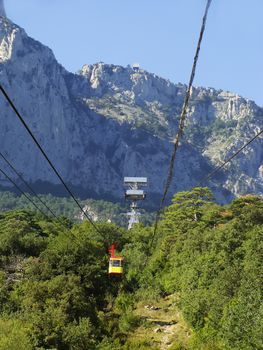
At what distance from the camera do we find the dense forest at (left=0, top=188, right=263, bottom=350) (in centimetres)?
3709

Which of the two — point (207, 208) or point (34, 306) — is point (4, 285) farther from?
point (207, 208)

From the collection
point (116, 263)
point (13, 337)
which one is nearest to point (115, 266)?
point (116, 263)

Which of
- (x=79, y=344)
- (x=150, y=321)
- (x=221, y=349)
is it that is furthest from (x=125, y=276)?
(x=221, y=349)

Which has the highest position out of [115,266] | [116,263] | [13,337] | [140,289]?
[116,263]

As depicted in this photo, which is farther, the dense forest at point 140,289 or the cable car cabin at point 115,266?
the cable car cabin at point 115,266

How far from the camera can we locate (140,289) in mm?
61719

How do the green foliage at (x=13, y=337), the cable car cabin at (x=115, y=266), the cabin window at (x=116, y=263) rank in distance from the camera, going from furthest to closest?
the cabin window at (x=116, y=263) → the cable car cabin at (x=115, y=266) → the green foliage at (x=13, y=337)

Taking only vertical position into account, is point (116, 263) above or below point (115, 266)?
above

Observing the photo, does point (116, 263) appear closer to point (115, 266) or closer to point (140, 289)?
point (115, 266)

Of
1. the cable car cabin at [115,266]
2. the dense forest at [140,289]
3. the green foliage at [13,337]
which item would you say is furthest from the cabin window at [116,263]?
the green foliage at [13,337]

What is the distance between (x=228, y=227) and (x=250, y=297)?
19397mm

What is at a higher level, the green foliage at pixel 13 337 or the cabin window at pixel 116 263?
the cabin window at pixel 116 263

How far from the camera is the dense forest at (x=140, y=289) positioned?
37.1 meters

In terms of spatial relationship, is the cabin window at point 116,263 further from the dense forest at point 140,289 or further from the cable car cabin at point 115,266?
the dense forest at point 140,289
